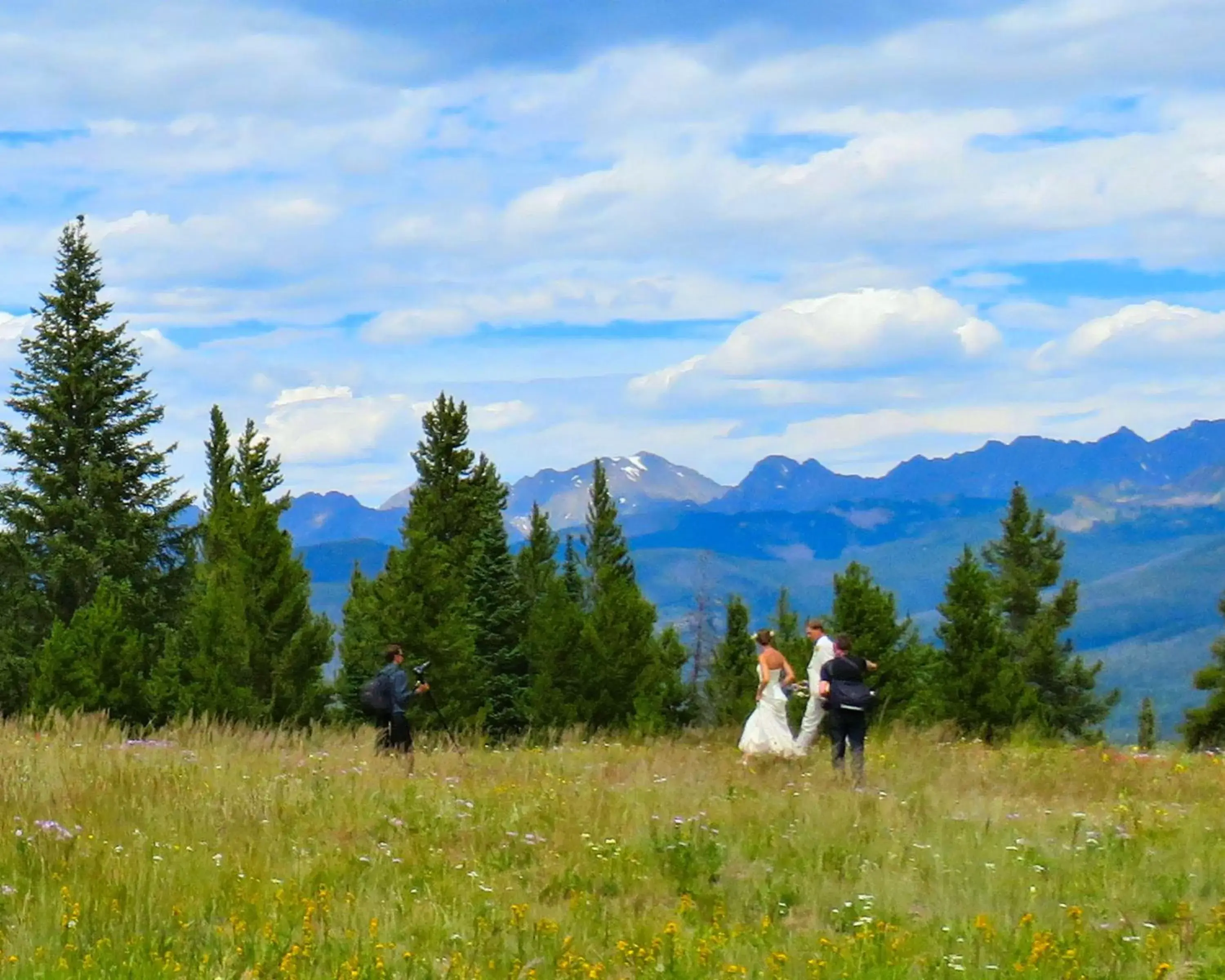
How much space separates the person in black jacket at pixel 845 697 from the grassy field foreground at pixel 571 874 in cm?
113

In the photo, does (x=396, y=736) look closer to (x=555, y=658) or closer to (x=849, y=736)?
(x=849, y=736)

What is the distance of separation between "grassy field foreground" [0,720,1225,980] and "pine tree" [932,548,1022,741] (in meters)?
31.5

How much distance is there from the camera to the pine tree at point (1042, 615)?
75.7 meters

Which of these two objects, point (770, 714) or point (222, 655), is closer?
point (770, 714)

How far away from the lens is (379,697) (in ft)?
53.2

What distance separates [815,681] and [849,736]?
1410 mm

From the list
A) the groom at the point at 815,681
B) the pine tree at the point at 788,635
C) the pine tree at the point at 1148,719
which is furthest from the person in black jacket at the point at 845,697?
the pine tree at the point at 1148,719

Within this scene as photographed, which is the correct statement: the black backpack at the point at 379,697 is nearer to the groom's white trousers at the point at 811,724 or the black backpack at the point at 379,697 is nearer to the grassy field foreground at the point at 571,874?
the grassy field foreground at the point at 571,874

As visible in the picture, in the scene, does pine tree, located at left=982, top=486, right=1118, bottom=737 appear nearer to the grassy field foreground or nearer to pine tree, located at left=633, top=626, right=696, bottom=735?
pine tree, located at left=633, top=626, right=696, bottom=735

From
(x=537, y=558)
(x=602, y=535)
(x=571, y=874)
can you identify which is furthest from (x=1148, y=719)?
(x=571, y=874)

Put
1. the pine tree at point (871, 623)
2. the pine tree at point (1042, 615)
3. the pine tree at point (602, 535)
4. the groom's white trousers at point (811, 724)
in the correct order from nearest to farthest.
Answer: the groom's white trousers at point (811, 724)
the pine tree at point (871, 623)
the pine tree at point (1042, 615)
the pine tree at point (602, 535)

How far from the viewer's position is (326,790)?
11211mm

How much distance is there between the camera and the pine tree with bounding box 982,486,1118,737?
248 ft

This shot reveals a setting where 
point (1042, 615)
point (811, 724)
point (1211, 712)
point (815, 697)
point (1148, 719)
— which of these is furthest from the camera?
point (1148, 719)
